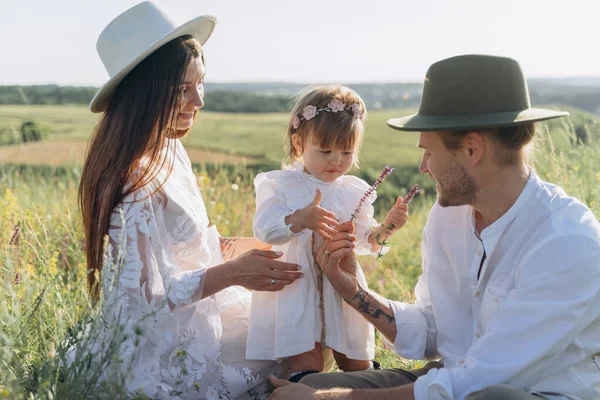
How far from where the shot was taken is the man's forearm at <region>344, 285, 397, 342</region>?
3.76m

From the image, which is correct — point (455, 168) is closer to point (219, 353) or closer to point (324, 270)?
point (324, 270)

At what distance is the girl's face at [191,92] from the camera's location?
145 inches

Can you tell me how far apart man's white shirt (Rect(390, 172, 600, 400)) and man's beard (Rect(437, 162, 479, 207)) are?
0.17 meters

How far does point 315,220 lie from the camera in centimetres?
365

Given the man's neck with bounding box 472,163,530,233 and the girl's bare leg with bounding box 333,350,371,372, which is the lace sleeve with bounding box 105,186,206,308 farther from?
the man's neck with bounding box 472,163,530,233

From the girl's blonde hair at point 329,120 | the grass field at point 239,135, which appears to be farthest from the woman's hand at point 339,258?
the grass field at point 239,135

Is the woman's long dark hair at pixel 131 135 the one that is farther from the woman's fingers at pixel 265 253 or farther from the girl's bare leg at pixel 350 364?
the girl's bare leg at pixel 350 364

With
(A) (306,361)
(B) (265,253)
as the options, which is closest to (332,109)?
(B) (265,253)

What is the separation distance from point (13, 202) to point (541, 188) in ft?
11.2

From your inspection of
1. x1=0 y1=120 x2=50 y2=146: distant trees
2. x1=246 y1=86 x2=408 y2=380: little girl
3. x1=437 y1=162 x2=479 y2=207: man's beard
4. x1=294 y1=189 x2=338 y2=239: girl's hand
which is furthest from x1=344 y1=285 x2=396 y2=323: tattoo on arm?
x1=0 y1=120 x2=50 y2=146: distant trees

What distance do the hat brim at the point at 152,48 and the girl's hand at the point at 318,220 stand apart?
1070 mm

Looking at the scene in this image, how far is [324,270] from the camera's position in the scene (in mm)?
3689

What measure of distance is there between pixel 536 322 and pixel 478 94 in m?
1.01

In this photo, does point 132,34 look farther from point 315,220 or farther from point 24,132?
point 24,132
